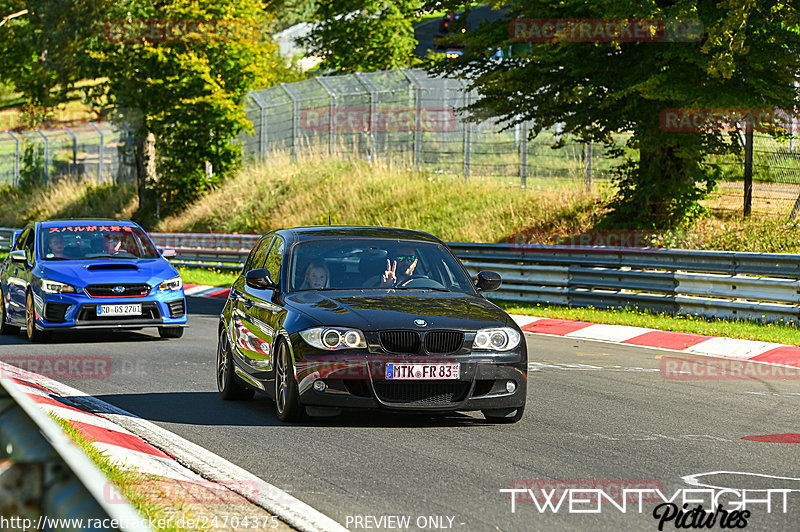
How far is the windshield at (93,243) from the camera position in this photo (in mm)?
16344

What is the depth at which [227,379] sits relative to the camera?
33.7ft

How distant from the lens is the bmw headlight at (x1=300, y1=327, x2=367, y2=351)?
836 cm

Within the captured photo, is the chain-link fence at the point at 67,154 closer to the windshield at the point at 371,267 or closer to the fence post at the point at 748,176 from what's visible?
the fence post at the point at 748,176

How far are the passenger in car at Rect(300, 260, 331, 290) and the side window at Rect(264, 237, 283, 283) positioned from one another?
27cm

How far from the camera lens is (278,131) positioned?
130ft

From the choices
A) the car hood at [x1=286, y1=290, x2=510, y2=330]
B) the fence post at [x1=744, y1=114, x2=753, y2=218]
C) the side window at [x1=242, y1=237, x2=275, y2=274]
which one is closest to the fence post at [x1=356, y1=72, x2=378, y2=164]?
the fence post at [x1=744, y1=114, x2=753, y2=218]

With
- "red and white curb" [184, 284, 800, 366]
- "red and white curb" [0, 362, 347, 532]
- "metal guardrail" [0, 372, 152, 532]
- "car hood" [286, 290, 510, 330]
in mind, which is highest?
"metal guardrail" [0, 372, 152, 532]

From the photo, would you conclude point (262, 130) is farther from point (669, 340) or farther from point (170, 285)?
point (669, 340)

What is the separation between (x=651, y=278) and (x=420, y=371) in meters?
10.7

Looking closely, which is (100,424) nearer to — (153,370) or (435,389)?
(435,389)

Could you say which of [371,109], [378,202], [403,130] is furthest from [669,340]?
[371,109]

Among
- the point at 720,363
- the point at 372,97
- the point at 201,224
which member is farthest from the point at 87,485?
the point at 201,224

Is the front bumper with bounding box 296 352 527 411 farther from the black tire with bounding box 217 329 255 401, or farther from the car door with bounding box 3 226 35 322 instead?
the car door with bounding box 3 226 35 322

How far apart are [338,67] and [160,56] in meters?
18.2
